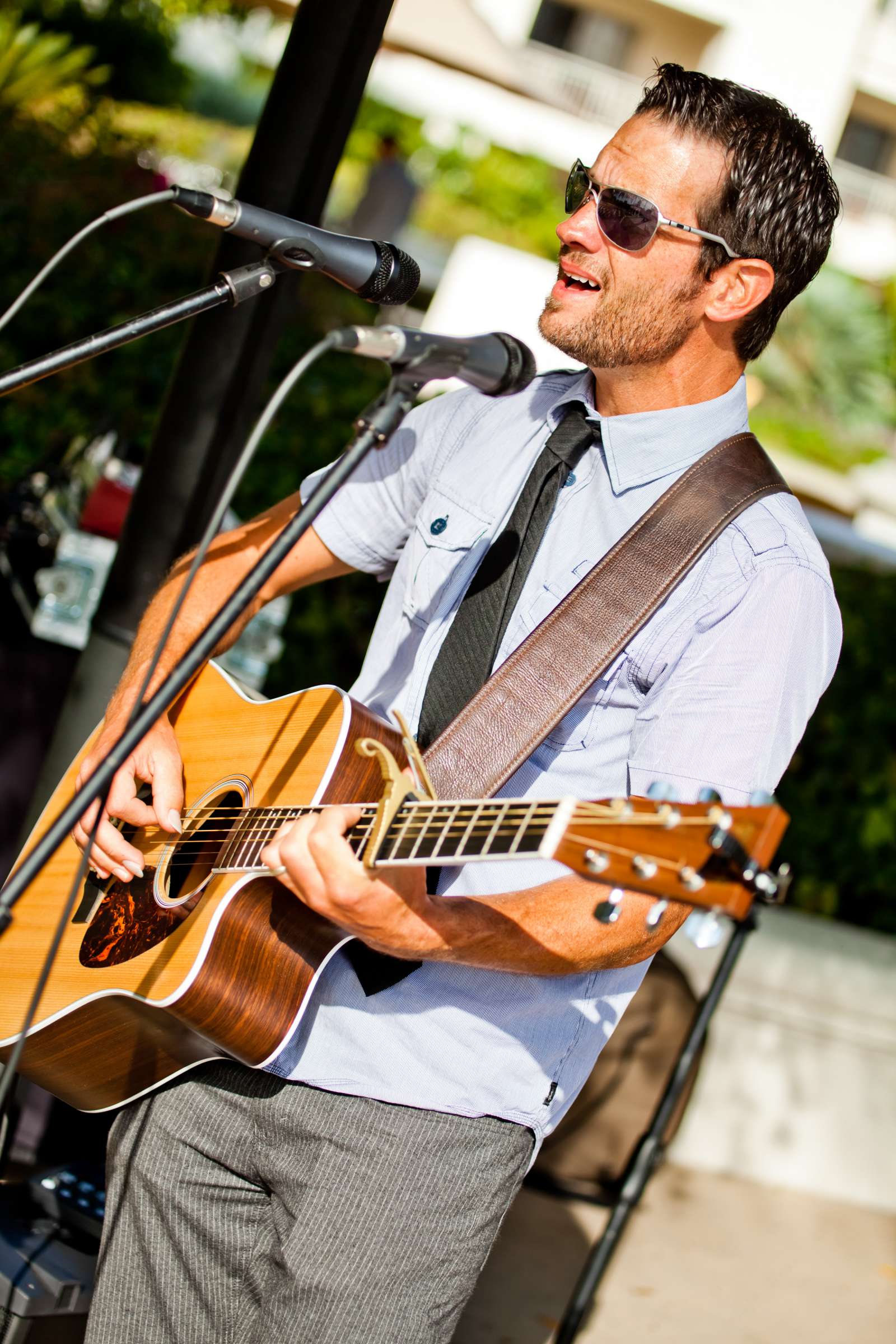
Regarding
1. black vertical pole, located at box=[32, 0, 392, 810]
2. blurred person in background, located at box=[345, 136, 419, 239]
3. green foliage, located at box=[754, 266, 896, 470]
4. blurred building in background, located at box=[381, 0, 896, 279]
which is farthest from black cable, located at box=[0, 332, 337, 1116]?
blurred building in background, located at box=[381, 0, 896, 279]

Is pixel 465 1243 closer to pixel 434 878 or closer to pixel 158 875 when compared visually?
pixel 434 878

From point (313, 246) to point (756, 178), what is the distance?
73 centimetres

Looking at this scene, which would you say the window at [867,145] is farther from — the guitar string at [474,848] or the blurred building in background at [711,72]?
the guitar string at [474,848]

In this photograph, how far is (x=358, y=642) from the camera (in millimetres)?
4934

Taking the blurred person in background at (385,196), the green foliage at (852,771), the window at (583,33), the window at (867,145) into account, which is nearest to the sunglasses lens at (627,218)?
the green foliage at (852,771)

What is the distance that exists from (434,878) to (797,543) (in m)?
0.74

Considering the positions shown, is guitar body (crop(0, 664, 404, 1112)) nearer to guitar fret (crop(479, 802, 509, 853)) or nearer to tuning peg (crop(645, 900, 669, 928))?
guitar fret (crop(479, 802, 509, 853))

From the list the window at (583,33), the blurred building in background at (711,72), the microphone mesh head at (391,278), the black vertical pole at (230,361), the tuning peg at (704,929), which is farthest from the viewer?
the window at (583,33)

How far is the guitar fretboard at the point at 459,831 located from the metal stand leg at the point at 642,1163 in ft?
4.69

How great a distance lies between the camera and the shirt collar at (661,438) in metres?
2.11

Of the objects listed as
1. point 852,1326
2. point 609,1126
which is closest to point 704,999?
point 609,1126

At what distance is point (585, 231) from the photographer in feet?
6.86

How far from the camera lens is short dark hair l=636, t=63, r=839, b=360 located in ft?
6.77

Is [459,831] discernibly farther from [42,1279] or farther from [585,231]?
[42,1279]
